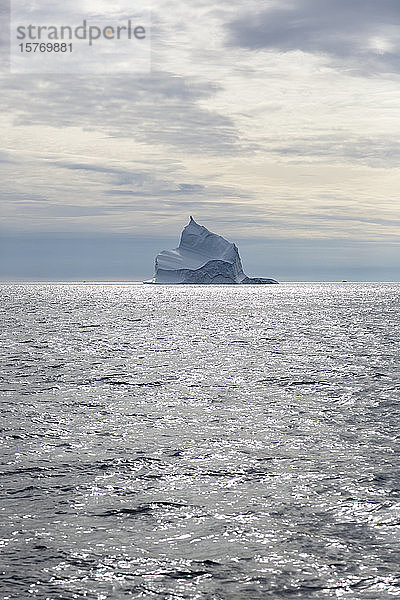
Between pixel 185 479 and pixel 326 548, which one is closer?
pixel 326 548

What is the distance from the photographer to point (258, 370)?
34.9 metres

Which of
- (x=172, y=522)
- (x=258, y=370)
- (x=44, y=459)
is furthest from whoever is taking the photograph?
(x=258, y=370)

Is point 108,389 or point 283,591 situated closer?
point 283,591

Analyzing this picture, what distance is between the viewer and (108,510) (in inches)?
482

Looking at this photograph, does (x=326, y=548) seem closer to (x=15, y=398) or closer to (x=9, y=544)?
(x=9, y=544)

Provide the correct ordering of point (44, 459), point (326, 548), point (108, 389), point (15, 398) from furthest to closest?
point (108, 389)
point (15, 398)
point (44, 459)
point (326, 548)

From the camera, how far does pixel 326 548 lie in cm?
1032

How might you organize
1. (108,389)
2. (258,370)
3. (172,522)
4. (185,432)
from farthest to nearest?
(258,370)
(108,389)
(185,432)
(172,522)

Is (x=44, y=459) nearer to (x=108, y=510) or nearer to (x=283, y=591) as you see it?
(x=108, y=510)

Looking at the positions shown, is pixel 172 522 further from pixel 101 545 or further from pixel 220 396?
pixel 220 396

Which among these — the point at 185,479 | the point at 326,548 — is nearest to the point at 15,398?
the point at 185,479

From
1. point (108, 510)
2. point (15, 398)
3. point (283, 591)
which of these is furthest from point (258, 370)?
point (283, 591)

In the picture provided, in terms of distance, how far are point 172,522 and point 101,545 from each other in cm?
151

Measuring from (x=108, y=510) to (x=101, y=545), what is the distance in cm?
171
